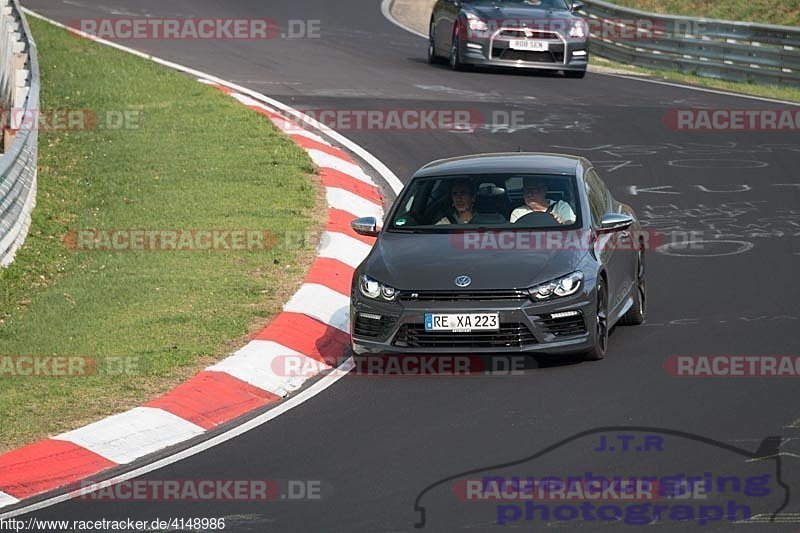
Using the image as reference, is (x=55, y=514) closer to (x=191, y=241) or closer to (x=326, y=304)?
(x=326, y=304)

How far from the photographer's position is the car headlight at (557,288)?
11023mm

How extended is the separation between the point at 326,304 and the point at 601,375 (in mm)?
3052

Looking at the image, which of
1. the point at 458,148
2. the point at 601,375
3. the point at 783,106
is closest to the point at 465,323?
the point at 601,375

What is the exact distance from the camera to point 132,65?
24875 mm

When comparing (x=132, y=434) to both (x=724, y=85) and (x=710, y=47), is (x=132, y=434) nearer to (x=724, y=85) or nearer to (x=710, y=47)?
(x=724, y=85)

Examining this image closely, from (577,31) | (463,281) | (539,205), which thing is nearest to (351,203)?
(539,205)

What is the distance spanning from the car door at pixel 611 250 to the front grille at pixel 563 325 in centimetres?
66

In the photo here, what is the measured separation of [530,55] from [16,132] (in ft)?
35.7

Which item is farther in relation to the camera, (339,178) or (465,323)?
(339,178)

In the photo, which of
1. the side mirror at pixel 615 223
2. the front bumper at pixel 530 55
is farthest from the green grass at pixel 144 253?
the front bumper at pixel 530 55

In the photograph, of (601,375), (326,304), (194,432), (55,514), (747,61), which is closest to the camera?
(55,514)

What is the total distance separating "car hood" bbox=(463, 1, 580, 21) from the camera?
26.0 metres

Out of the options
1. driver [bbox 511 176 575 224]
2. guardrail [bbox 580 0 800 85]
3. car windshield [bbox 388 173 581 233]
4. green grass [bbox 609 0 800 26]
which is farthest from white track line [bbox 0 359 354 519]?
green grass [bbox 609 0 800 26]

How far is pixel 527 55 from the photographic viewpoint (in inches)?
1024
